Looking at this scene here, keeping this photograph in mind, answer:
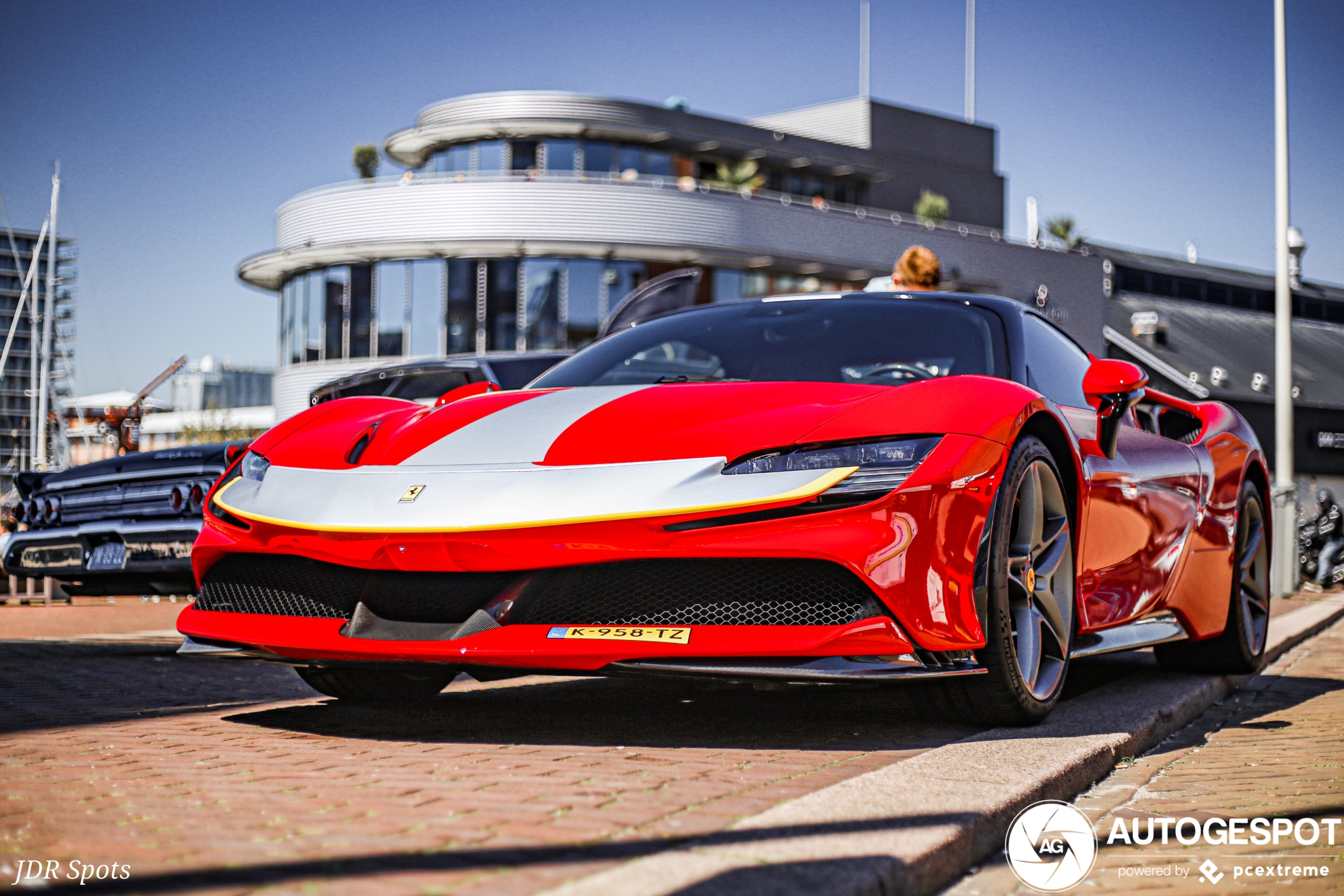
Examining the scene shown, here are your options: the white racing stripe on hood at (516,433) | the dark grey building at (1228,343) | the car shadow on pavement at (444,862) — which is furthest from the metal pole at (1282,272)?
the dark grey building at (1228,343)

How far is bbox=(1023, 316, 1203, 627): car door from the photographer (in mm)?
4355

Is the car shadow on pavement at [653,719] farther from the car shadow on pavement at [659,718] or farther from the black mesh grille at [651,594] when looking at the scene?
the black mesh grille at [651,594]

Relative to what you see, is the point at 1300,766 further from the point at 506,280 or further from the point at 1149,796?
the point at 506,280

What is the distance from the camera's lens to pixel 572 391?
4020 mm

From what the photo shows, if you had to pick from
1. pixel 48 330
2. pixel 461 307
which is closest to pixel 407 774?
pixel 461 307

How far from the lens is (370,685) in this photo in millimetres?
4441

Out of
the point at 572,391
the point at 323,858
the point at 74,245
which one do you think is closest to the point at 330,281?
the point at 572,391

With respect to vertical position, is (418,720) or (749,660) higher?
(749,660)

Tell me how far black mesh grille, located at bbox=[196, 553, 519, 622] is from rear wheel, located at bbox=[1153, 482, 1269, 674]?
3382 mm

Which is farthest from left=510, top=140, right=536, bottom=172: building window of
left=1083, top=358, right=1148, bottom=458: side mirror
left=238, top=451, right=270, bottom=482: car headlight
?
left=238, top=451, right=270, bottom=482: car headlight

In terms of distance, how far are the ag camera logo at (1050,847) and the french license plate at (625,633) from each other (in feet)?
2.78

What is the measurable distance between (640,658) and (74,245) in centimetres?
10866

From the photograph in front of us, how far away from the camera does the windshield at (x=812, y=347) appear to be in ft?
13.9

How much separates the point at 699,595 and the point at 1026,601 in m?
1.10
